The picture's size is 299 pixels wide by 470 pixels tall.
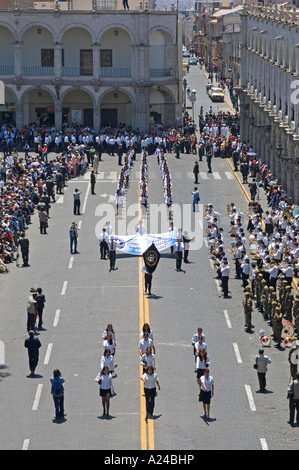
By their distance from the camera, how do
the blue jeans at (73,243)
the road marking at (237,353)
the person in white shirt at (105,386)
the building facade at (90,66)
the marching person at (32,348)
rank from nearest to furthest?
the person in white shirt at (105,386)
the marching person at (32,348)
the road marking at (237,353)
the blue jeans at (73,243)
the building facade at (90,66)

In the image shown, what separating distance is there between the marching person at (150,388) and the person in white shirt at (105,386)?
94 cm

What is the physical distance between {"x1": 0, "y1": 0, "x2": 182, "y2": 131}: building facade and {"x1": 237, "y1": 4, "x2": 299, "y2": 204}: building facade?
6.15 metres

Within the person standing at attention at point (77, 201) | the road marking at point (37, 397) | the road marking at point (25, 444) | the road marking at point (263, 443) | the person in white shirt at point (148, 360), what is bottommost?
the road marking at point (25, 444)

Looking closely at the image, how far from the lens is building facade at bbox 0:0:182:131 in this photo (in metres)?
93.6

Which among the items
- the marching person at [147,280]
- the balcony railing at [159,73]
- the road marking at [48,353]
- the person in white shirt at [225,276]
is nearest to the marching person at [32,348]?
the road marking at [48,353]

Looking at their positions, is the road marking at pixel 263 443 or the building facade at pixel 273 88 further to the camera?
the building facade at pixel 273 88

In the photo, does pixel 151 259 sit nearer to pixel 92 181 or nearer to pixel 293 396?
pixel 293 396

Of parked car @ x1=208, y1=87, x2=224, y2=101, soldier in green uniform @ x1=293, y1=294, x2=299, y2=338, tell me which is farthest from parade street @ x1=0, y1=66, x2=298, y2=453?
parked car @ x1=208, y1=87, x2=224, y2=101

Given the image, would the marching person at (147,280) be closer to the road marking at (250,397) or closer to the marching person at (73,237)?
the marching person at (73,237)

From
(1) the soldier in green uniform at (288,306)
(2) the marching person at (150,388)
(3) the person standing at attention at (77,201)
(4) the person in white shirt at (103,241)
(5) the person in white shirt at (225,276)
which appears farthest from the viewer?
(3) the person standing at attention at (77,201)

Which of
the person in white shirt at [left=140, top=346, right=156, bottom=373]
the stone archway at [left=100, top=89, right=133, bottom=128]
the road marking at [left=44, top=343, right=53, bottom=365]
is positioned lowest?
the road marking at [left=44, top=343, right=53, bottom=365]

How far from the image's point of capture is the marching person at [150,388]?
3784 cm

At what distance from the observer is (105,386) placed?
38281 millimetres

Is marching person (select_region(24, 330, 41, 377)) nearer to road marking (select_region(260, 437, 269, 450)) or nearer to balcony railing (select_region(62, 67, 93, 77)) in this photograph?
road marking (select_region(260, 437, 269, 450))
